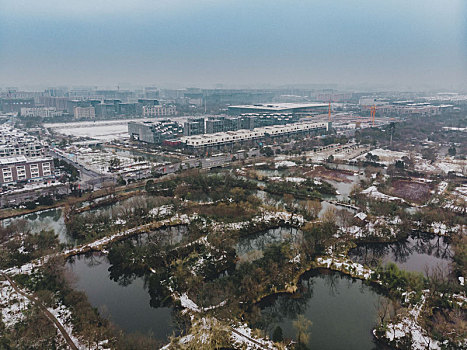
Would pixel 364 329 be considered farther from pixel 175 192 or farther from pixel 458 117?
pixel 458 117

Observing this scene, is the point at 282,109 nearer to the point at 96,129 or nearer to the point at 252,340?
the point at 96,129

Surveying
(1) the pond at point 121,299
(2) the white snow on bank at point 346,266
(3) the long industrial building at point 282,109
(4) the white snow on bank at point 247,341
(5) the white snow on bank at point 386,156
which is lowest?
(1) the pond at point 121,299

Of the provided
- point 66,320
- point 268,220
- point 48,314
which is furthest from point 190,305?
point 268,220

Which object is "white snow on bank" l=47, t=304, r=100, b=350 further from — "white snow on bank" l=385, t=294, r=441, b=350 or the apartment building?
the apartment building

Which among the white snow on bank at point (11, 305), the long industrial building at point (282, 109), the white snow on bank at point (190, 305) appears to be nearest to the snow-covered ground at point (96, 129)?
the long industrial building at point (282, 109)

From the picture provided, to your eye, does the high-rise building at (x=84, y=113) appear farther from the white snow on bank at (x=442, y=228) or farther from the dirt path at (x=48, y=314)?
the white snow on bank at (x=442, y=228)

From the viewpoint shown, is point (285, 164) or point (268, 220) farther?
point (285, 164)
